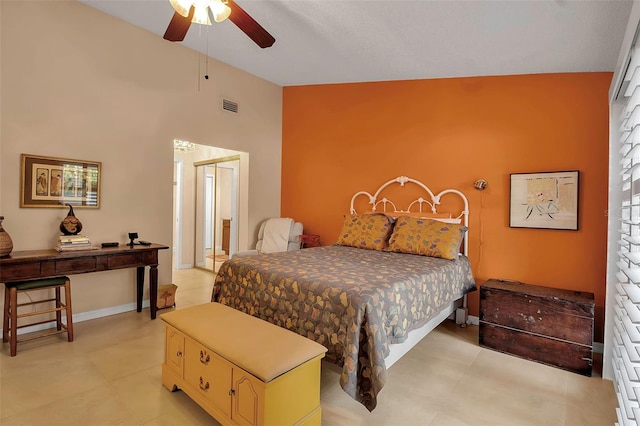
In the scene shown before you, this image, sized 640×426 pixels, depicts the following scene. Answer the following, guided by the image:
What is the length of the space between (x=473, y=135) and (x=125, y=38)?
3997 mm

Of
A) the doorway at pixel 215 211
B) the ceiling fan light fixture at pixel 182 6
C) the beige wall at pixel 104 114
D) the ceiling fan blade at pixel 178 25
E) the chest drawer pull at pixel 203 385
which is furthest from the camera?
the doorway at pixel 215 211

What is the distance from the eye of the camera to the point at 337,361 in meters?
1.97

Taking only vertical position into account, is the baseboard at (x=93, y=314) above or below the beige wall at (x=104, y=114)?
below

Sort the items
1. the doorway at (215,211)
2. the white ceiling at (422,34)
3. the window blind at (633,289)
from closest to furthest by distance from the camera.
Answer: the window blind at (633,289), the white ceiling at (422,34), the doorway at (215,211)

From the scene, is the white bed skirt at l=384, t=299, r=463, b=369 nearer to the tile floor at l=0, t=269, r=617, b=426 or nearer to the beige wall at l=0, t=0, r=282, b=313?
the tile floor at l=0, t=269, r=617, b=426

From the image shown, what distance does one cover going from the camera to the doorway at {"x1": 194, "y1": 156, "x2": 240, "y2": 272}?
5.23 meters

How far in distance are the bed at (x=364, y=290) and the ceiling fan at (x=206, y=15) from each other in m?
1.82

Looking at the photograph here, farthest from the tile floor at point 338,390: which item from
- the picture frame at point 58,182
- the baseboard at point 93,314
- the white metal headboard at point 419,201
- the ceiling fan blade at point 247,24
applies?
the ceiling fan blade at point 247,24

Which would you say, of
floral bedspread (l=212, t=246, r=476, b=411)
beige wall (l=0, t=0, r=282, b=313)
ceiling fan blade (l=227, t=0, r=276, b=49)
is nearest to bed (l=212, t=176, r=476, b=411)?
floral bedspread (l=212, t=246, r=476, b=411)

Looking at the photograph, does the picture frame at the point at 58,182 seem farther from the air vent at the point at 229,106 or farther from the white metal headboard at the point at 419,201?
the white metal headboard at the point at 419,201

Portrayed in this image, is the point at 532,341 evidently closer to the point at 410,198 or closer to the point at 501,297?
the point at 501,297

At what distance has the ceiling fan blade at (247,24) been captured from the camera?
2207 millimetres

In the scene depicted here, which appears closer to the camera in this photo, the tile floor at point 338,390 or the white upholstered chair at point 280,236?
the tile floor at point 338,390

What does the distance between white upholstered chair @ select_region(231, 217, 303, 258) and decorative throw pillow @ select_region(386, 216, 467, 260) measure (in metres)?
1.63
